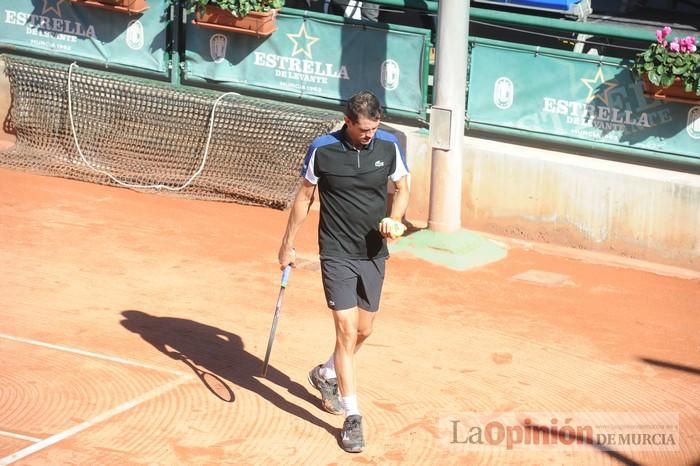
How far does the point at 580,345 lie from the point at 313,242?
4.06 meters

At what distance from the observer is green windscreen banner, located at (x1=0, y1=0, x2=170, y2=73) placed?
15430mm

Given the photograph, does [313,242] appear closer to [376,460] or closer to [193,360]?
[193,360]

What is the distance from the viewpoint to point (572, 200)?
13031mm

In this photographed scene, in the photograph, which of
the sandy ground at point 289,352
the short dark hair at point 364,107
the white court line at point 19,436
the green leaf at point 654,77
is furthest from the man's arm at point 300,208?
the green leaf at point 654,77

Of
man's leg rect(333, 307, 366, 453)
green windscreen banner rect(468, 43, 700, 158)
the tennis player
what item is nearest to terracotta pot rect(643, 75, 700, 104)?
green windscreen banner rect(468, 43, 700, 158)

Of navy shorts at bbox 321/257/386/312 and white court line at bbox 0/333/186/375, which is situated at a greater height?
navy shorts at bbox 321/257/386/312

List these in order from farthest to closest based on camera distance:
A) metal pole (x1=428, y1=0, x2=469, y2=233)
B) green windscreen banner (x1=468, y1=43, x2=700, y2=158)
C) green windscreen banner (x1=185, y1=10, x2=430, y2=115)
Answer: green windscreen banner (x1=185, y1=10, x2=430, y2=115), green windscreen banner (x1=468, y1=43, x2=700, y2=158), metal pole (x1=428, y1=0, x2=469, y2=233)

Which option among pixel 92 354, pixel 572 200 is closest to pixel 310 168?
pixel 92 354

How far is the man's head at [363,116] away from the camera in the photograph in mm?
7395

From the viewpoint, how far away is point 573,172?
13.0m

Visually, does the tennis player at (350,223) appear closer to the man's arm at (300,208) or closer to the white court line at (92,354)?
the man's arm at (300,208)

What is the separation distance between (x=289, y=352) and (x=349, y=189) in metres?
2.13

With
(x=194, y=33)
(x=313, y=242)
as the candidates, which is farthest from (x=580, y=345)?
(x=194, y=33)

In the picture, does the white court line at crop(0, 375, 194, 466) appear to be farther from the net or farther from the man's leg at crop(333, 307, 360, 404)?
the net
